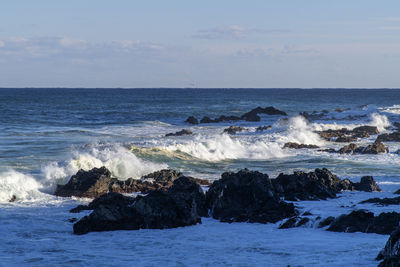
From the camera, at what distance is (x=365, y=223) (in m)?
12.4

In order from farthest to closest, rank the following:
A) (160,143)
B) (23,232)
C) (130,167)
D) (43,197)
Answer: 1. (160,143)
2. (130,167)
3. (43,197)
4. (23,232)

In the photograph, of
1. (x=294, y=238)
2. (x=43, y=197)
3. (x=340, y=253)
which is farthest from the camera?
(x=43, y=197)

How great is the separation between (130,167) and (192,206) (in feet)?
32.4

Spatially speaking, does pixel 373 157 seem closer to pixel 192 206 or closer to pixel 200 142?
pixel 200 142

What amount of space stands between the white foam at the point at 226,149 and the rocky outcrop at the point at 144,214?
1587cm

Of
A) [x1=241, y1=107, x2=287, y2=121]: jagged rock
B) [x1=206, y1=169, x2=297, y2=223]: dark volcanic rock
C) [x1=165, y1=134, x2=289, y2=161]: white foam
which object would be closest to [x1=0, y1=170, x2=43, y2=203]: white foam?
[x1=206, y1=169, x2=297, y2=223]: dark volcanic rock

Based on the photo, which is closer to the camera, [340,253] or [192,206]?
[340,253]

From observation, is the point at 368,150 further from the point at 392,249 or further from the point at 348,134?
the point at 392,249

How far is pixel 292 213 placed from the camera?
46.1 feet

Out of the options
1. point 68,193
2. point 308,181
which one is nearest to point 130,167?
point 68,193

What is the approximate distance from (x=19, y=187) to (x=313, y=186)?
8.81 meters

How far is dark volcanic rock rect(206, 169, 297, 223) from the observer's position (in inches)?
550

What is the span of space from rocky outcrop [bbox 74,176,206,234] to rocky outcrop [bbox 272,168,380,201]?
4.00 m

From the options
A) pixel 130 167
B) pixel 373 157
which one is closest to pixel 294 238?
pixel 130 167
